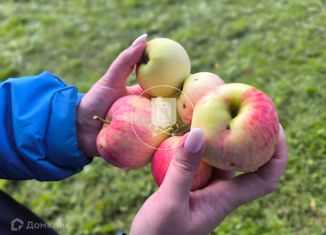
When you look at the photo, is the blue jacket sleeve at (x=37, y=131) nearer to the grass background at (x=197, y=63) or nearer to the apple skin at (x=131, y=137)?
the apple skin at (x=131, y=137)

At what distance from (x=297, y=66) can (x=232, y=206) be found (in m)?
1.62

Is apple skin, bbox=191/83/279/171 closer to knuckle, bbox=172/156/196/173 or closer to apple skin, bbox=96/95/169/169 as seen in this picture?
knuckle, bbox=172/156/196/173

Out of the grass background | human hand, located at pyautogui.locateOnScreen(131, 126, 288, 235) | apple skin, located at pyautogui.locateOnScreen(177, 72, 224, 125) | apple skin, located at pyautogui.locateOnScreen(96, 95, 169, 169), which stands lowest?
the grass background

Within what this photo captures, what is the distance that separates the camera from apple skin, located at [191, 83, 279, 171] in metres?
0.96

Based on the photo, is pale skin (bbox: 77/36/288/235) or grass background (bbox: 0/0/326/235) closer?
pale skin (bbox: 77/36/288/235)

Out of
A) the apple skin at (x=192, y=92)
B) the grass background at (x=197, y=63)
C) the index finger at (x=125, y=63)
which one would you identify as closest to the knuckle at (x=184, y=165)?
the apple skin at (x=192, y=92)

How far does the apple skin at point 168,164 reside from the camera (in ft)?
3.52

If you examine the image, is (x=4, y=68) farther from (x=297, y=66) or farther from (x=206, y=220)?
(x=206, y=220)

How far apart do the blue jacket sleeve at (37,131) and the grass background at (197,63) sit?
79cm

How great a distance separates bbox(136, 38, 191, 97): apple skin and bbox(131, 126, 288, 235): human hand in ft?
0.81

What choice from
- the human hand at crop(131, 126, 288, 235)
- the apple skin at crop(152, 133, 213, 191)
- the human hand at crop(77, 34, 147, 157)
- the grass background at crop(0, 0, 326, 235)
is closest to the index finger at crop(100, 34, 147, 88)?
the human hand at crop(77, 34, 147, 157)

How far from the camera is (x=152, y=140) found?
3.75 feet

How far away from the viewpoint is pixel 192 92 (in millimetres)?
1117

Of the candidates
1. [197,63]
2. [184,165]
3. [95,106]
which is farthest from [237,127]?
[197,63]
